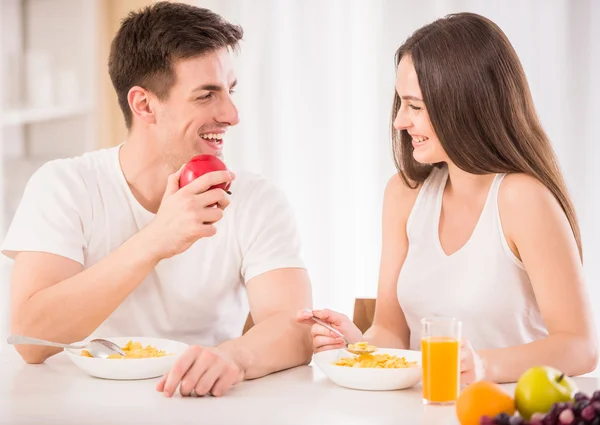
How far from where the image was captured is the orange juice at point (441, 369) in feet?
4.01

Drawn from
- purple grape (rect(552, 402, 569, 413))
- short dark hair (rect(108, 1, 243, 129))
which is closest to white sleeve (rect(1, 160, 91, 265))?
short dark hair (rect(108, 1, 243, 129))

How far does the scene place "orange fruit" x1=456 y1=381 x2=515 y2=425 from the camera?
107 cm

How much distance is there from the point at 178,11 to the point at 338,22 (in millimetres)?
1412

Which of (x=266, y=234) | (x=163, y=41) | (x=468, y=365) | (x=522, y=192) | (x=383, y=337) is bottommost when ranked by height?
(x=383, y=337)

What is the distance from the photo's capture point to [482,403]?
1.07 m

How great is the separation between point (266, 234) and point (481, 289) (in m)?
0.47

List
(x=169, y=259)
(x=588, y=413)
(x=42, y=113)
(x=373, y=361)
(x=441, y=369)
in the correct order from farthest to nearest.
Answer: (x=42, y=113)
(x=169, y=259)
(x=373, y=361)
(x=441, y=369)
(x=588, y=413)

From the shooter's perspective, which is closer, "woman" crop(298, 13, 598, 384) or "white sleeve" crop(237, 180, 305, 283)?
"woman" crop(298, 13, 598, 384)

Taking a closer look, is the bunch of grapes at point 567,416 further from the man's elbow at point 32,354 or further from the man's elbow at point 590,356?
the man's elbow at point 32,354

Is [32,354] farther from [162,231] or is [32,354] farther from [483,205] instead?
[483,205]

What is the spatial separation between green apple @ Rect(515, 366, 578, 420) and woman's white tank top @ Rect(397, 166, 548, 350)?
0.63 meters

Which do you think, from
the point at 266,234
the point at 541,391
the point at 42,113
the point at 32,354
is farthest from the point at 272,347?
the point at 42,113

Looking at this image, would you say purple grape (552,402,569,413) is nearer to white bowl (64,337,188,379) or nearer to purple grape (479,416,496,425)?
purple grape (479,416,496,425)

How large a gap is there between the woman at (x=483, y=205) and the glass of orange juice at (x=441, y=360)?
33 centimetres
